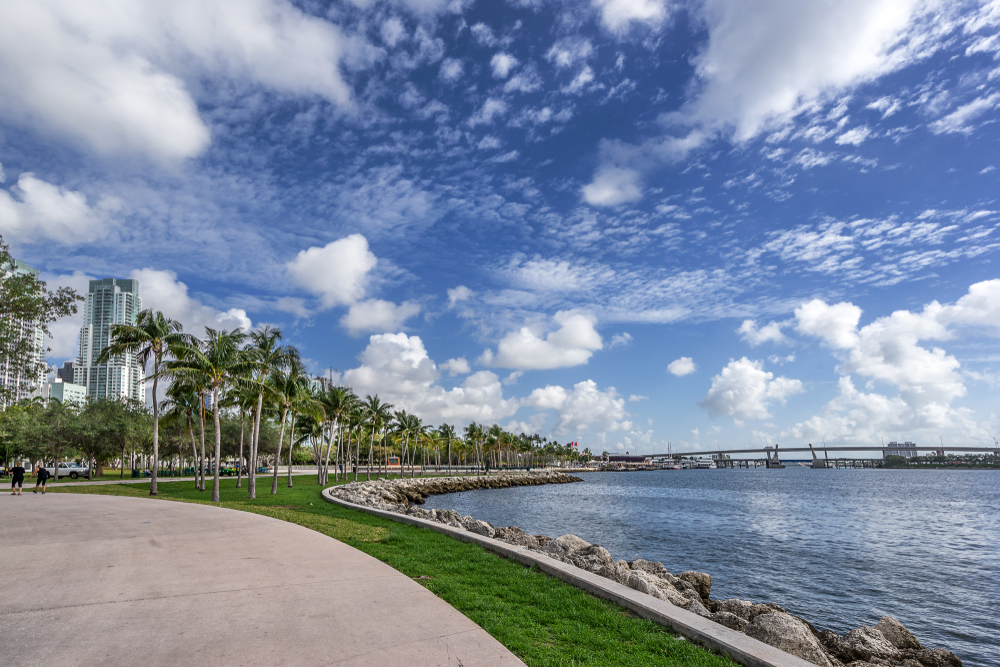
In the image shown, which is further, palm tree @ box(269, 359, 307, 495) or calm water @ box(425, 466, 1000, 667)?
palm tree @ box(269, 359, 307, 495)

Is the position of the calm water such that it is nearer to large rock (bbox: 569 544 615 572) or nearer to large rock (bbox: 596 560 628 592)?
large rock (bbox: 569 544 615 572)

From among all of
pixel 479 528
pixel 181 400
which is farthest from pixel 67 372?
pixel 479 528

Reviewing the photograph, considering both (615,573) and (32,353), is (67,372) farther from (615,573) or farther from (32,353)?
(615,573)

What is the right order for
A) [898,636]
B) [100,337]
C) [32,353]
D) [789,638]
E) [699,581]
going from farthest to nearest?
1. [100,337]
2. [32,353]
3. [699,581]
4. [898,636]
5. [789,638]

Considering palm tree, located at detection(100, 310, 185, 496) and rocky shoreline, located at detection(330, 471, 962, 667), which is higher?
palm tree, located at detection(100, 310, 185, 496)

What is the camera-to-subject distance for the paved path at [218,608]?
5633 mm

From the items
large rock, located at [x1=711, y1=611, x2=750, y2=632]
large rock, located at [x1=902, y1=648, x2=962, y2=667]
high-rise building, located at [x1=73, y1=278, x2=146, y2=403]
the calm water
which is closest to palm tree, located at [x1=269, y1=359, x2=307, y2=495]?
the calm water

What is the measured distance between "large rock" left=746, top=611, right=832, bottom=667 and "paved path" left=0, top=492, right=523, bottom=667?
539 centimetres

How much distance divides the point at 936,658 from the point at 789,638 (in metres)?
4.13

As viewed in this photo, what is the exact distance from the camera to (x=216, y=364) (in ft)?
91.4

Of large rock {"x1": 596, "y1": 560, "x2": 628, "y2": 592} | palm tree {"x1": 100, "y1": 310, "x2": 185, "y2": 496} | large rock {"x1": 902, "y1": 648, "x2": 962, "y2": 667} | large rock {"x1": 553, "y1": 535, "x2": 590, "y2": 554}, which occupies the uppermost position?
palm tree {"x1": 100, "y1": 310, "x2": 185, "y2": 496}

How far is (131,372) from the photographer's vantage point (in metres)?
192

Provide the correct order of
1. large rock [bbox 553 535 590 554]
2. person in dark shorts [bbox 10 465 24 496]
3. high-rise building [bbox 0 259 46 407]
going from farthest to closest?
person in dark shorts [bbox 10 465 24 496], high-rise building [bbox 0 259 46 407], large rock [bbox 553 535 590 554]

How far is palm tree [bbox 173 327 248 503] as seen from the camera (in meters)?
27.5
